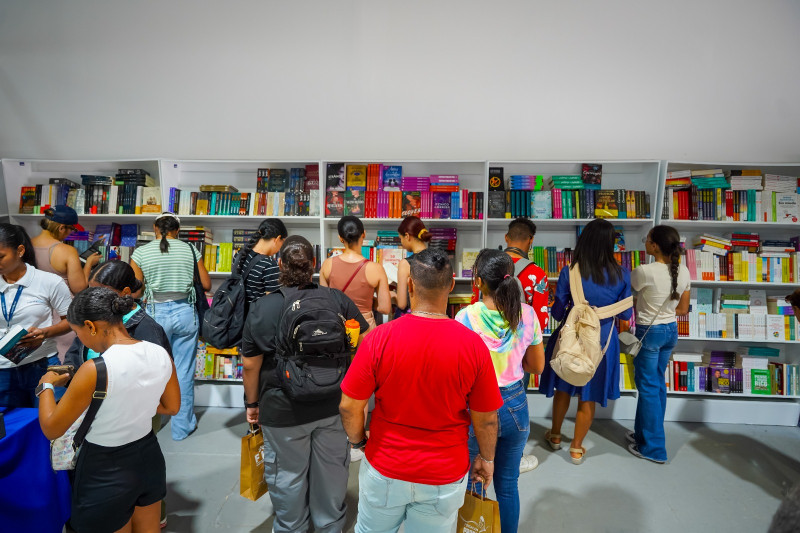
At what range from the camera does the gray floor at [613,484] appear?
8.14 feet

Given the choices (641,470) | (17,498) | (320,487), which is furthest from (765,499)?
(17,498)

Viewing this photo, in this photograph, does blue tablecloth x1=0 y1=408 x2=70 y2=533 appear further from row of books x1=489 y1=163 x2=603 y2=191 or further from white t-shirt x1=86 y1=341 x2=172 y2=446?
row of books x1=489 y1=163 x2=603 y2=191

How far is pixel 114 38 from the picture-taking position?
457 centimetres

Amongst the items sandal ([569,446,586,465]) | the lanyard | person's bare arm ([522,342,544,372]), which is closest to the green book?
sandal ([569,446,586,465])

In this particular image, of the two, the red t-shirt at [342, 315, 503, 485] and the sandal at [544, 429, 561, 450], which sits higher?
the red t-shirt at [342, 315, 503, 485]

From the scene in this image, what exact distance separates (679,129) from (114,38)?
612cm

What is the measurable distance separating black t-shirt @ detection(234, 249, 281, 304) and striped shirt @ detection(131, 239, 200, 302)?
3.88 ft

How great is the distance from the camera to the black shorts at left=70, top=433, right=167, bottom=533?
1553mm

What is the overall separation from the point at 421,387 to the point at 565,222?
11.1ft

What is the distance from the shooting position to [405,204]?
13.4 feet

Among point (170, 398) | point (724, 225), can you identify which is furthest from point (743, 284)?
point (170, 398)

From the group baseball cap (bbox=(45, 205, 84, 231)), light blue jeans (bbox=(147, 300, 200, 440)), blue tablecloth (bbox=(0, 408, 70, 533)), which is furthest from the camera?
light blue jeans (bbox=(147, 300, 200, 440))

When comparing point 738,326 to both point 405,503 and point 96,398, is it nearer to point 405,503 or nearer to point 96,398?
point 405,503

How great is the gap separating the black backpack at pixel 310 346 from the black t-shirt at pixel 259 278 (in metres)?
0.57
